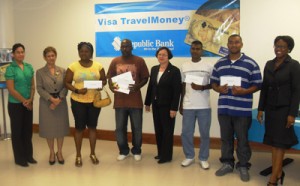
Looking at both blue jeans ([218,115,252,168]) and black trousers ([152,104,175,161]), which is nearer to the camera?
blue jeans ([218,115,252,168])

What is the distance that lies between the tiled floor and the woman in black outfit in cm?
62

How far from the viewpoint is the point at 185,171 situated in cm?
394

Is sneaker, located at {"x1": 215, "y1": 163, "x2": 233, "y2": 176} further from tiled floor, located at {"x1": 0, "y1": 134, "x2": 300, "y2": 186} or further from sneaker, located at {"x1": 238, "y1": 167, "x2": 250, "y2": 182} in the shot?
sneaker, located at {"x1": 238, "y1": 167, "x2": 250, "y2": 182}

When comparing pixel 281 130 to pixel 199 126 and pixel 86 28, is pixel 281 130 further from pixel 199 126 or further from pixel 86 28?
pixel 86 28

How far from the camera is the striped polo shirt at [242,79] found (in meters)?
3.43

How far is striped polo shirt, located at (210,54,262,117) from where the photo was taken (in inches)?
135

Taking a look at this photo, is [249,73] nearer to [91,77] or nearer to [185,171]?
[185,171]

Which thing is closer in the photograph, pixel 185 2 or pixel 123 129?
pixel 123 129

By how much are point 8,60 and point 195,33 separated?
3.09 metres

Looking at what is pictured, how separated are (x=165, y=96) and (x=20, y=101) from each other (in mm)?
1792

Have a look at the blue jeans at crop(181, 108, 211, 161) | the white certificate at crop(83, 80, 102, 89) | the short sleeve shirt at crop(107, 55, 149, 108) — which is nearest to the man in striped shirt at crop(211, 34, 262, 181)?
the blue jeans at crop(181, 108, 211, 161)

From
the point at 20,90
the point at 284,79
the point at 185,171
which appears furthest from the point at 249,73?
the point at 20,90

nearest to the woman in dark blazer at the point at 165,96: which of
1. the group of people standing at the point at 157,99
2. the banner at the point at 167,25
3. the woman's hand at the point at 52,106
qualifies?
the group of people standing at the point at 157,99

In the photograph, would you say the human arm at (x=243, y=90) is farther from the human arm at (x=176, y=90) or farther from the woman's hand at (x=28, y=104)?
the woman's hand at (x=28, y=104)
